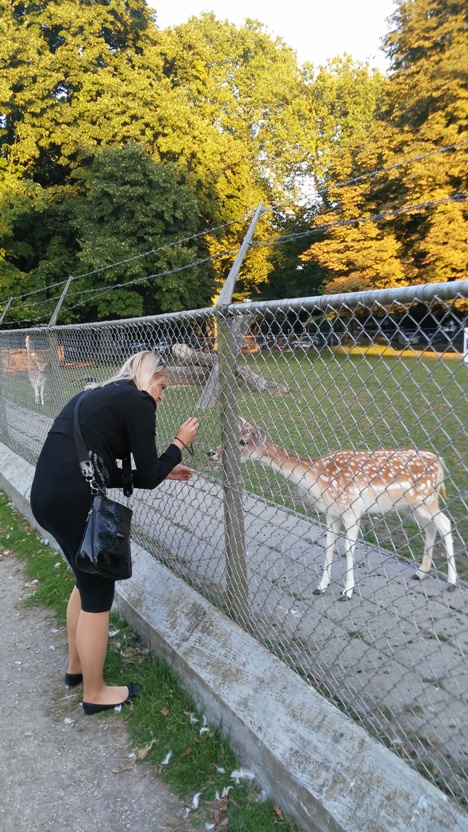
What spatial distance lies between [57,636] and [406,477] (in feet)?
8.33

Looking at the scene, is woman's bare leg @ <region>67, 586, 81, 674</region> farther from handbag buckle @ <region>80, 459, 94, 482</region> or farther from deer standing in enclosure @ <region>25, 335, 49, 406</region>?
deer standing in enclosure @ <region>25, 335, 49, 406</region>

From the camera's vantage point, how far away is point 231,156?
30609 mm

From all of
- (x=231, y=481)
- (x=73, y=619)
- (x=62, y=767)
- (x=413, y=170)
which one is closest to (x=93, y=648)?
(x=73, y=619)

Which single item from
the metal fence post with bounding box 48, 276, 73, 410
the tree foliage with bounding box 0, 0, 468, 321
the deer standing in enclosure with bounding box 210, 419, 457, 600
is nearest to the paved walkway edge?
the deer standing in enclosure with bounding box 210, 419, 457, 600

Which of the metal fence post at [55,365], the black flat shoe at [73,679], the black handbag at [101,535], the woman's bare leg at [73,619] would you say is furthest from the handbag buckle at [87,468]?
the metal fence post at [55,365]

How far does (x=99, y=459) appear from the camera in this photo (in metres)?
2.67

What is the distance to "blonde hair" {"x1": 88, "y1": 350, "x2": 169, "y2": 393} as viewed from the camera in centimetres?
273

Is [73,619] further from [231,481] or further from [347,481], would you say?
[347,481]

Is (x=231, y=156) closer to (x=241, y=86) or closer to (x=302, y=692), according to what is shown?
Result: (x=241, y=86)

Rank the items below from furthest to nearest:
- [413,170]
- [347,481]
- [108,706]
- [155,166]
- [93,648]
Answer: [413,170], [155,166], [347,481], [108,706], [93,648]

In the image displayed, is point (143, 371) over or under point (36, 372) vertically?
over

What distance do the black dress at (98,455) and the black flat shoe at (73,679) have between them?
70 cm

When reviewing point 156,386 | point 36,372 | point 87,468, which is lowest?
point 36,372

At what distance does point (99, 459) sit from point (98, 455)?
2cm
